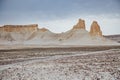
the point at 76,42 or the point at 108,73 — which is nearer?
the point at 108,73

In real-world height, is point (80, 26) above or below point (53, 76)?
above

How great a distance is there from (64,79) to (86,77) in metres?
1.67

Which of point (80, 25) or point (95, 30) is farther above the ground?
point (80, 25)

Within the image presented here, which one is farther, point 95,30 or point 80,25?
point 80,25

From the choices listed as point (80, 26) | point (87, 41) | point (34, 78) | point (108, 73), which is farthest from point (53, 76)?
point (80, 26)

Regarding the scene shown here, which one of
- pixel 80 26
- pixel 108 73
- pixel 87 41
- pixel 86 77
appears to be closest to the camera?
pixel 86 77

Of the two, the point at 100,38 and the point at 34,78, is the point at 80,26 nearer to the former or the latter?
the point at 100,38

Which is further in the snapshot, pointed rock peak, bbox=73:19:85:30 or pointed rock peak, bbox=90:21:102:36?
pointed rock peak, bbox=73:19:85:30

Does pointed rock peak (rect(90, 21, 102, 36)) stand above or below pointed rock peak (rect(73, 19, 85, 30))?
below

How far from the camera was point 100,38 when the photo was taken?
173 metres

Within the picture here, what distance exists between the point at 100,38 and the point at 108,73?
154 meters

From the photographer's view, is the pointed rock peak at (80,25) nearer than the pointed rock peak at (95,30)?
No

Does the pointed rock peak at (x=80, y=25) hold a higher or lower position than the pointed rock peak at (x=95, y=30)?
higher

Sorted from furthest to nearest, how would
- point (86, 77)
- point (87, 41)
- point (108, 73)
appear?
1. point (87, 41)
2. point (108, 73)
3. point (86, 77)
